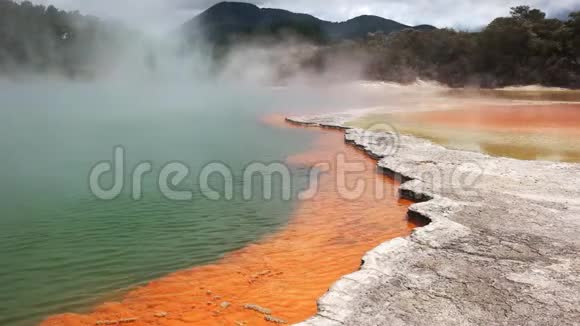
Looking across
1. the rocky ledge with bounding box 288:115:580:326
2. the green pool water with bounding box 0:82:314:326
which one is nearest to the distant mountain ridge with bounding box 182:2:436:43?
the green pool water with bounding box 0:82:314:326

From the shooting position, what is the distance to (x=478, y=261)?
4652 mm

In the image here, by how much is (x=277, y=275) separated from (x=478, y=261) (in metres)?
2.11

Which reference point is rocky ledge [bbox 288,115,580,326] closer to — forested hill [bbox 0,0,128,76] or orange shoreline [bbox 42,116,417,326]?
orange shoreline [bbox 42,116,417,326]

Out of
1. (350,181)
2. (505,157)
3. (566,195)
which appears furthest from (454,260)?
(505,157)

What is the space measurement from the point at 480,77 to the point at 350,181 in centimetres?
3826

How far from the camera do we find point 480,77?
42812mm

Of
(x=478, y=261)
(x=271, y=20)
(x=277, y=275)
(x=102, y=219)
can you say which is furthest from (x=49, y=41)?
(x=271, y=20)

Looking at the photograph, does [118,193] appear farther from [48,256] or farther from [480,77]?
[480,77]

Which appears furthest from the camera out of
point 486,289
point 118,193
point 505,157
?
point 505,157

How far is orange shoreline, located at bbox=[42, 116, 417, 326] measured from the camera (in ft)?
14.3

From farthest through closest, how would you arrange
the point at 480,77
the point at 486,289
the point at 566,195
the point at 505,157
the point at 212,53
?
the point at 212,53
the point at 480,77
the point at 505,157
the point at 566,195
the point at 486,289

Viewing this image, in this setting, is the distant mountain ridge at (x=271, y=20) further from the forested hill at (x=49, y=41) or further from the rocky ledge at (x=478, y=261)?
the rocky ledge at (x=478, y=261)

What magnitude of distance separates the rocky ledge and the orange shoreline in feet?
1.80

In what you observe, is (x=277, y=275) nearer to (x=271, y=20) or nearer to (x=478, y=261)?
(x=478, y=261)
